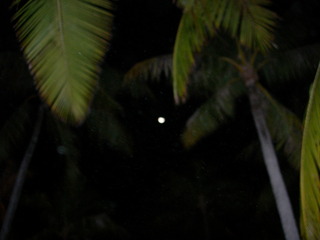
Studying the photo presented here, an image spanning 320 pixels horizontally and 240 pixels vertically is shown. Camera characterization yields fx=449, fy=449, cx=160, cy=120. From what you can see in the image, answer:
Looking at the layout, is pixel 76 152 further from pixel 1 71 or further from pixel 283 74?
pixel 283 74

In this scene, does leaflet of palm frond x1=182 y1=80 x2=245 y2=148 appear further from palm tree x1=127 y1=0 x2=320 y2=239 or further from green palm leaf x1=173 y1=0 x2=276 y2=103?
green palm leaf x1=173 y1=0 x2=276 y2=103

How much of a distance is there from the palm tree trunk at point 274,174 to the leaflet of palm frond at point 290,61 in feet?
2.91

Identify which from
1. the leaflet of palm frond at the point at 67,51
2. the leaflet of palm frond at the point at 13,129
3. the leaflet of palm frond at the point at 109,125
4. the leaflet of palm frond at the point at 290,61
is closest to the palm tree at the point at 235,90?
the leaflet of palm frond at the point at 290,61

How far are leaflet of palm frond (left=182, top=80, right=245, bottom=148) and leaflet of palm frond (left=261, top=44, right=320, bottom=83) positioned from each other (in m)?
0.82

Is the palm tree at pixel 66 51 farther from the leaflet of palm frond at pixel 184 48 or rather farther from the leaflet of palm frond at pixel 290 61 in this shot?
the leaflet of palm frond at pixel 290 61

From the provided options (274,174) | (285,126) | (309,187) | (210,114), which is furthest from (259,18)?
(210,114)

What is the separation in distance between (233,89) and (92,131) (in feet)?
12.2

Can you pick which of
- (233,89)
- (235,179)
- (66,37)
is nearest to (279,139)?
(233,89)

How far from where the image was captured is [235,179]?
1562 cm

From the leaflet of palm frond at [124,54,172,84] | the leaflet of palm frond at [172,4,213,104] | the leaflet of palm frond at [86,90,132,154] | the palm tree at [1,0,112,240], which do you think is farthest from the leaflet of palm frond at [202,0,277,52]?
the leaflet of palm frond at [86,90,132,154]

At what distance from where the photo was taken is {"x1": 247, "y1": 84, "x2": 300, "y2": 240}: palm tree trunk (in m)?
6.10

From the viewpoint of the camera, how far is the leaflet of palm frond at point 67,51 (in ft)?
9.29

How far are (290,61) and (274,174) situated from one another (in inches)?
87.1

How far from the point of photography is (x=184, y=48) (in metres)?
3.81
